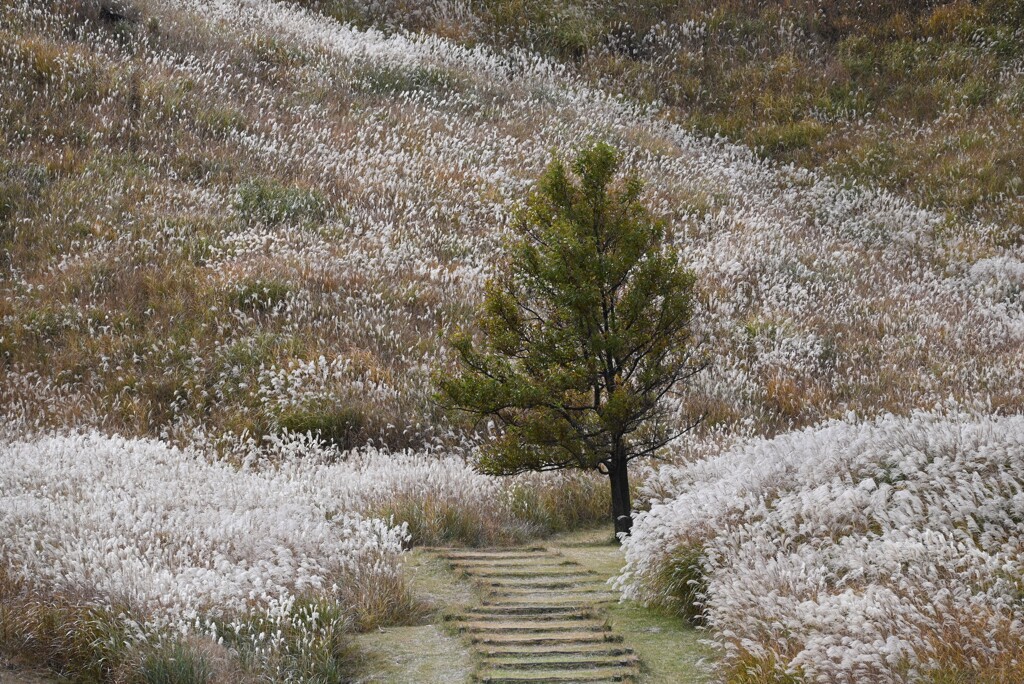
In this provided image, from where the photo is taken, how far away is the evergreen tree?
752cm

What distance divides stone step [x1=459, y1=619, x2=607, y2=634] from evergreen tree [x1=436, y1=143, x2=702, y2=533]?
216 centimetres

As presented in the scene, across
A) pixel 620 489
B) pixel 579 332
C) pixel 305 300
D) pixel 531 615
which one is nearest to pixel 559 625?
pixel 531 615

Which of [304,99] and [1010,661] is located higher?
[304,99]

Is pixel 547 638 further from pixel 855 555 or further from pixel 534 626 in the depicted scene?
pixel 855 555

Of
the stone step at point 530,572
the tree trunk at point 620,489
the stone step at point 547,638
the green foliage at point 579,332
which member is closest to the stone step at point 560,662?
the stone step at point 547,638

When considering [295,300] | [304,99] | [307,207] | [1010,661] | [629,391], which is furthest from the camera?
[304,99]

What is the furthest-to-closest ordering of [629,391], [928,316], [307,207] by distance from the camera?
[307,207], [928,316], [629,391]

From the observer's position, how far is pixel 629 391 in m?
7.83

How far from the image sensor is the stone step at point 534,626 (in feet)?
17.7

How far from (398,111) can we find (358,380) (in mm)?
10372

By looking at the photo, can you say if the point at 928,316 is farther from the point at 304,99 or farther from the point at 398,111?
the point at 304,99

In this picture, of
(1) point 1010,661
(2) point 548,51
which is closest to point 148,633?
(1) point 1010,661

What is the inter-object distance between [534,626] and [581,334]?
2.80 meters

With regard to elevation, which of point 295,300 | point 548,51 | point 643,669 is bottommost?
point 643,669
